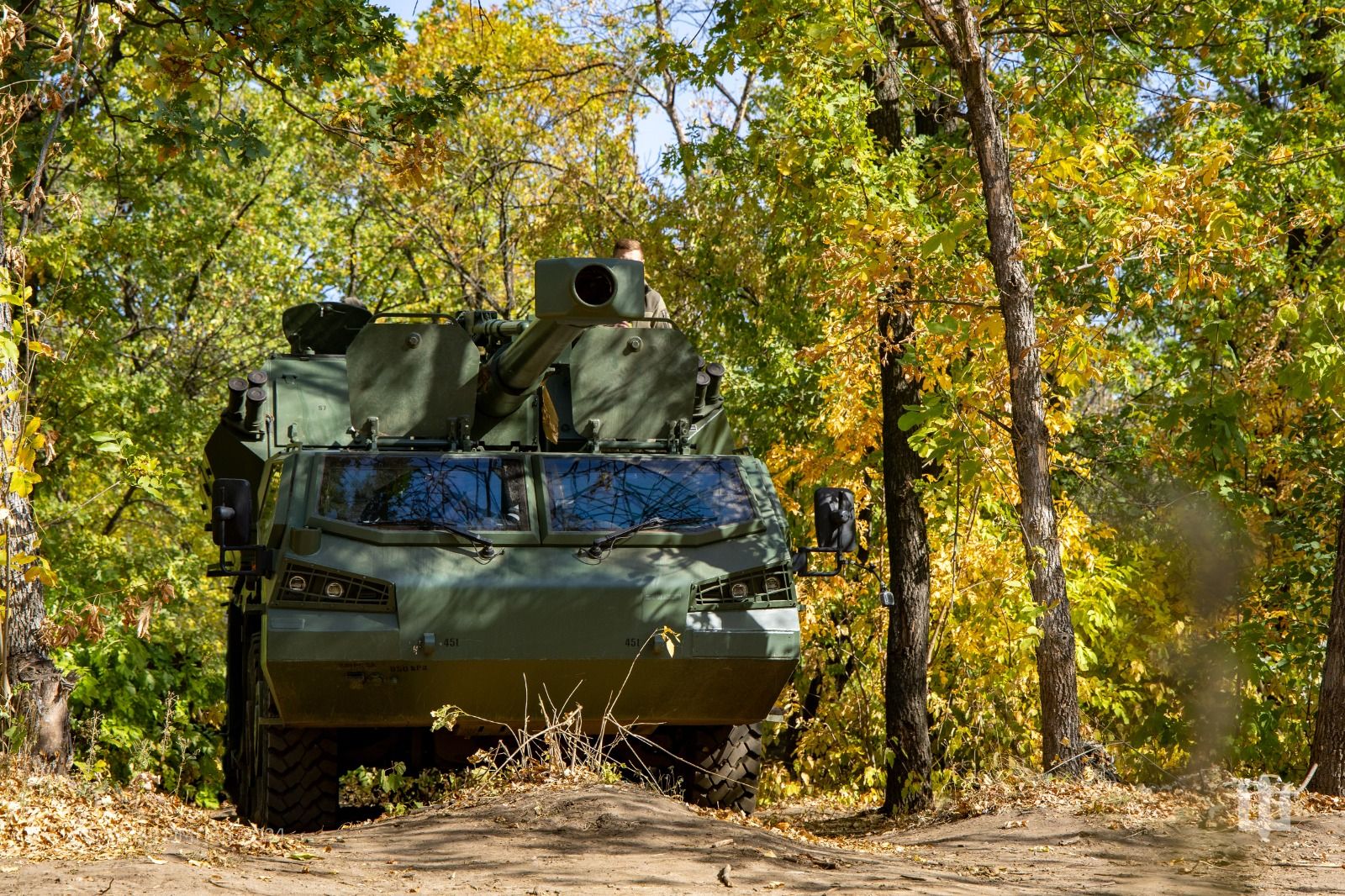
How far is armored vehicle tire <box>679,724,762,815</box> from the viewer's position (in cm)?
886

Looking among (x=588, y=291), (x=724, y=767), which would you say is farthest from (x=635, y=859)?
(x=724, y=767)

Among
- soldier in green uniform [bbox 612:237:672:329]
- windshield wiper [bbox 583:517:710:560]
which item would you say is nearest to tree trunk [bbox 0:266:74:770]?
windshield wiper [bbox 583:517:710:560]

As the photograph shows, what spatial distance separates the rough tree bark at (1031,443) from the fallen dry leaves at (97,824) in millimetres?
4262

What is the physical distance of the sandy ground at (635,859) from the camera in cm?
536

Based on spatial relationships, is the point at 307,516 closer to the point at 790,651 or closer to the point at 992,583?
the point at 790,651

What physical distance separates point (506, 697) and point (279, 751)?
4.15 ft

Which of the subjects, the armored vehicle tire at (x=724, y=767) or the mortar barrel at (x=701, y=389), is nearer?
the armored vehicle tire at (x=724, y=767)

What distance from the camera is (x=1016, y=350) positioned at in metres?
8.86

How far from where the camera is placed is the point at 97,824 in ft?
20.4

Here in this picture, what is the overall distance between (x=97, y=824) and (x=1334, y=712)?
21.2 feet

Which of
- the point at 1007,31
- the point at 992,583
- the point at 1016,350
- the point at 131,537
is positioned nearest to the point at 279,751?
the point at 1016,350

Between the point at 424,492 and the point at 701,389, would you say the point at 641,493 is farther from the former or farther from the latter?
the point at 701,389

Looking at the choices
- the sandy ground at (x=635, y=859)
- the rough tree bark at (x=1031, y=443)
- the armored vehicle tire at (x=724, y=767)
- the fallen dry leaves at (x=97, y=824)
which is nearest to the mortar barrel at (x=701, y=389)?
the rough tree bark at (x=1031, y=443)

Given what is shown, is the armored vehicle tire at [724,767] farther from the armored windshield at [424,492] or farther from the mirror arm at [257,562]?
the mirror arm at [257,562]
